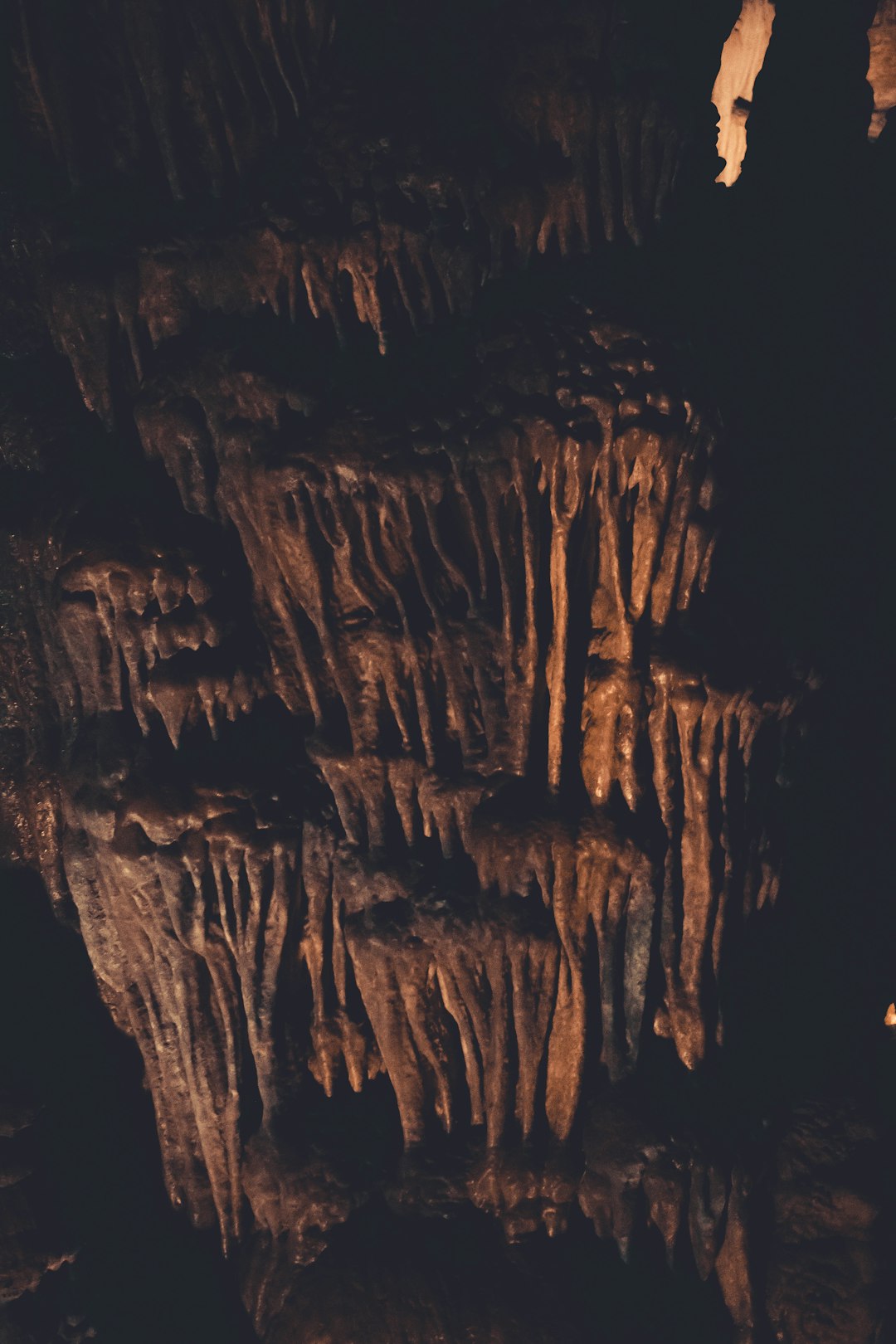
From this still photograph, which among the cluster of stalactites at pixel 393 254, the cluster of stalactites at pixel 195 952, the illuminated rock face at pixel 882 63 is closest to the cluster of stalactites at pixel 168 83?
the cluster of stalactites at pixel 393 254

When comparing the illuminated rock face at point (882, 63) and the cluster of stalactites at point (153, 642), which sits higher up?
the illuminated rock face at point (882, 63)

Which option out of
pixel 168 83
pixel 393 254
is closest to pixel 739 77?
pixel 393 254

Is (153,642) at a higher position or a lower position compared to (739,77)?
lower

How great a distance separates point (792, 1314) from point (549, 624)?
2613 mm

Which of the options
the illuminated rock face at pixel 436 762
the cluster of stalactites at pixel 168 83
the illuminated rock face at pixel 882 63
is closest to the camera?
the illuminated rock face at pixel 436 762

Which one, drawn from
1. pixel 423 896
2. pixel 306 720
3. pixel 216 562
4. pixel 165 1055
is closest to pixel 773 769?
pixel 423 896

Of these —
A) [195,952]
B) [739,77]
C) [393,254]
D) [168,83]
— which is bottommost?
[195,952]

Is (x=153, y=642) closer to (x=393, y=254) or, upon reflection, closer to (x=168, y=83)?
(x=393, y=254)

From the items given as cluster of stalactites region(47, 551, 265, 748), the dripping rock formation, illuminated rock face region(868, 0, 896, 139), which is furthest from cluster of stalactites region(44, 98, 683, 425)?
illuminated rock face region(868, 0, 896, 139)

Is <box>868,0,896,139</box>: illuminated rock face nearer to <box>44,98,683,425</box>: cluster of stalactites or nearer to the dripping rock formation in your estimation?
the dripping rock formation

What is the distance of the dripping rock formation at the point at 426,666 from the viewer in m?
4.05

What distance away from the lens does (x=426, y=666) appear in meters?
4.13

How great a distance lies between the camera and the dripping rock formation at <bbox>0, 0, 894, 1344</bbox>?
159 inches

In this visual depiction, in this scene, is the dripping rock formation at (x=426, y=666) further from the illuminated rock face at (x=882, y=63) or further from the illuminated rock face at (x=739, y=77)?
the illuminated rock face at (x=882, y=63)
